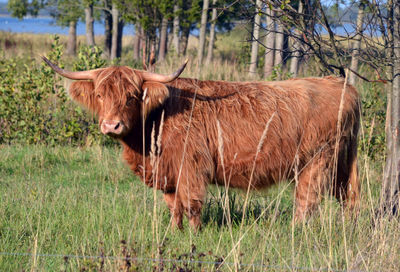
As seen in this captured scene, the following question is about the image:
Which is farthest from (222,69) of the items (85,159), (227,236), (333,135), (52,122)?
(227,236)

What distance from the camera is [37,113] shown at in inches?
342

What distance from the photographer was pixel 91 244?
3830 millimetres

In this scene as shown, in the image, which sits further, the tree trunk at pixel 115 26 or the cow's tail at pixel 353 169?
the tree trunk at pixel 115 26

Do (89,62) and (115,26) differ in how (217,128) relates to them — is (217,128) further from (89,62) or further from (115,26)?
(115,26)

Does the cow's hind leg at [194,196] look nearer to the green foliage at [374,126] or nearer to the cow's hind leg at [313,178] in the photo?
the cow's hind leg at [313,178]

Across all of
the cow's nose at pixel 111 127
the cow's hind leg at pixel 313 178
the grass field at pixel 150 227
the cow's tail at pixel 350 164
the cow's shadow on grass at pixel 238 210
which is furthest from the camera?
the cow's tail at pixel 350 164

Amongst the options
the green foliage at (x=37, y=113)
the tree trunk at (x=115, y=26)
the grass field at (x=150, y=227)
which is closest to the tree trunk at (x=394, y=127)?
the grass field at (x=150, y=227)

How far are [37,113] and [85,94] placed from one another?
421cm

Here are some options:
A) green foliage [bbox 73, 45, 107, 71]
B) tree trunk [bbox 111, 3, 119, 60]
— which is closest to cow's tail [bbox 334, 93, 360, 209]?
green foliage [bbox 73, 45, 107, 71]

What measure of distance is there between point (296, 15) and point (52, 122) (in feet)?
17.8

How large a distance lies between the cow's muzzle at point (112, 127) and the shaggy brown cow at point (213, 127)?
2cm

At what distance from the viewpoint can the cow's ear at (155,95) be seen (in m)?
4.57

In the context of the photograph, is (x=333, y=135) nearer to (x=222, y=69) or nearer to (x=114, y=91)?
(x=114, y=91)

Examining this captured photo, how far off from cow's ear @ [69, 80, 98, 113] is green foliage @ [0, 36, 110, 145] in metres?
3.49
